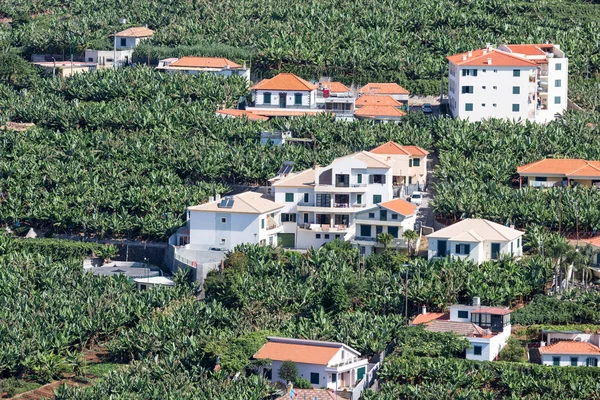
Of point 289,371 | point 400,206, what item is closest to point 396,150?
point 400,206

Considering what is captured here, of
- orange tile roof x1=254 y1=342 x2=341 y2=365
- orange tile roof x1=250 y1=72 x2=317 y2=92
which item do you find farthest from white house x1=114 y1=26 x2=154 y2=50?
orange tile roof x1=254 y1=342 x2=341 y2=365

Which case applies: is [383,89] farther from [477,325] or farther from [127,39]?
[477,325]

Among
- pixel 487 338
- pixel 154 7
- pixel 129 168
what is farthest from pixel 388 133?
pixel 154 7

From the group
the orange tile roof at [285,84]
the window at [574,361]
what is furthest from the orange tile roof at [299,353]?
the orange tile roof at [285,84]

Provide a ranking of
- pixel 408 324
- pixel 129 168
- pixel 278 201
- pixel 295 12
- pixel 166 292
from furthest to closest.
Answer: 1. pixel 295 12
2. pixel 129 168
3. pixel 278 201
4. pixel 166 292
5. pixel 408 324

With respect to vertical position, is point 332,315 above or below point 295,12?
below

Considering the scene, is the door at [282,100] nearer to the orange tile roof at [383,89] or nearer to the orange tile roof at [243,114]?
the orange tile roof at [243,114]

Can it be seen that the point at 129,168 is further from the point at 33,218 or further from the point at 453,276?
the point at 453,276
